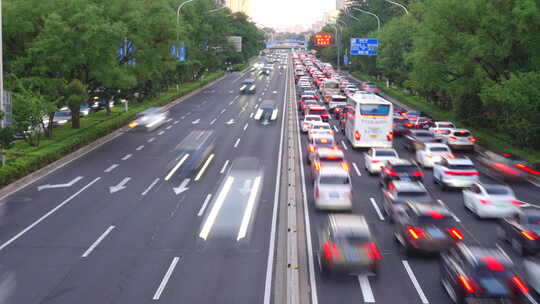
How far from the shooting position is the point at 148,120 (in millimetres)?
48094

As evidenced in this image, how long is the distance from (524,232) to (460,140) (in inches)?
762

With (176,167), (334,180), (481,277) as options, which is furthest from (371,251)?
(176,167)

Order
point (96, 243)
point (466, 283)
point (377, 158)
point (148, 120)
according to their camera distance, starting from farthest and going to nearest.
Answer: point (148, 120) → point (377, 158) → point (96, 243) → point (466, 283)

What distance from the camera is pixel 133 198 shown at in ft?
80.8

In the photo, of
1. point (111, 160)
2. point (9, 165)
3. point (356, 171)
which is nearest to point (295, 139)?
point (356, 171)

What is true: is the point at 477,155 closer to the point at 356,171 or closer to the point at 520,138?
the point at 520,138

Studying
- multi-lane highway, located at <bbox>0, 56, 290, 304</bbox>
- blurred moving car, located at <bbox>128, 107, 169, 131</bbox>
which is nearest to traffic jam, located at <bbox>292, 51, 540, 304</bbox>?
multi-lane highway, located at <bbox>0, 56, 290, 304</bbox>

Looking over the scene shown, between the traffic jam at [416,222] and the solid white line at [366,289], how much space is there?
1.1 inches

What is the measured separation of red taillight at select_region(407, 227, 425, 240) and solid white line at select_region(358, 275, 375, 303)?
92.2 inches

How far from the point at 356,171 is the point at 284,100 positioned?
124 ft

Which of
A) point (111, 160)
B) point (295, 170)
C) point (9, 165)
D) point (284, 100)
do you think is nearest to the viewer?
point (9, 165)

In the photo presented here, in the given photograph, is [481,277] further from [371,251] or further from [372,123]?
[372,123]

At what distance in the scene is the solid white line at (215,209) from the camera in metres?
19.9

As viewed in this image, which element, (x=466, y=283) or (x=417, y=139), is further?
(x=417, y=139)
